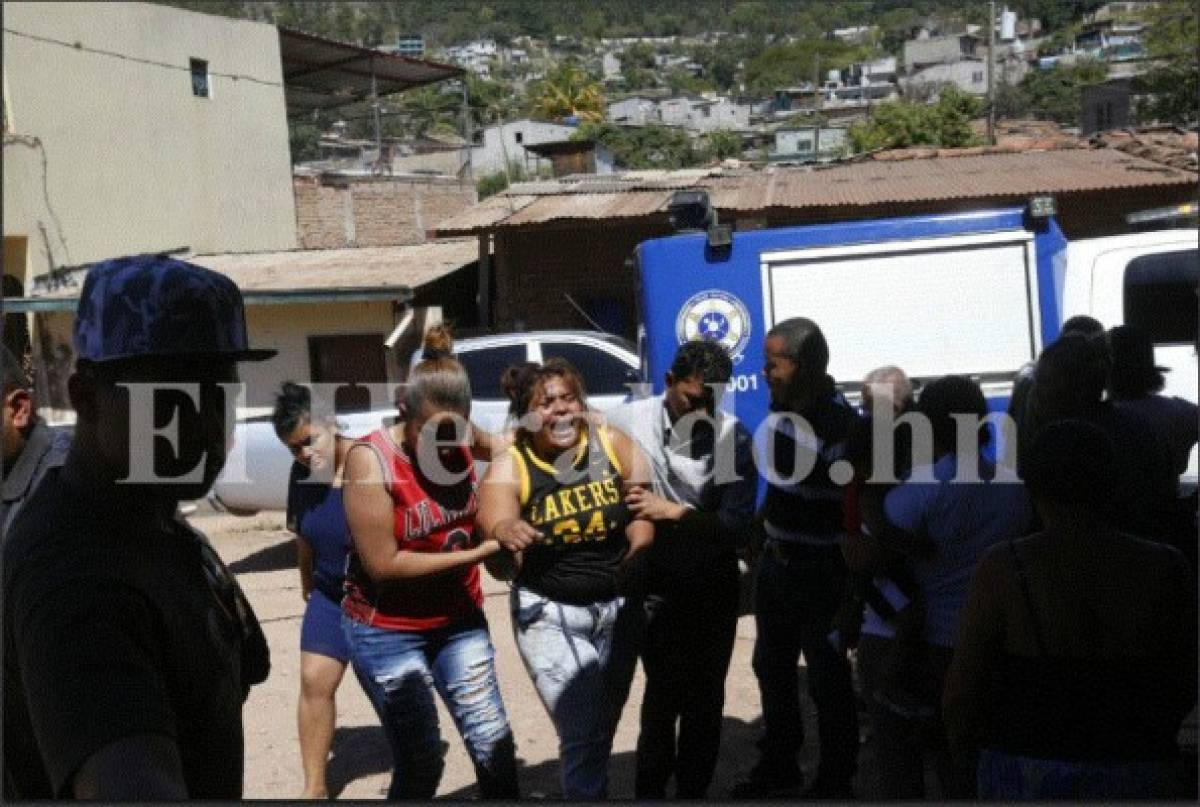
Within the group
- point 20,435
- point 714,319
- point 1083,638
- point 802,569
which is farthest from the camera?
point 714,319

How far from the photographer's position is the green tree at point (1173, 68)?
1067 cm

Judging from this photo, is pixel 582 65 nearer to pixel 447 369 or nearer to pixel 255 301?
pixel 255 301

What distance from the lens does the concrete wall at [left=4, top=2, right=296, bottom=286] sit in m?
14.0

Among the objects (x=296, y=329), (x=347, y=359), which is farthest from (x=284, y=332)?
(x=347, y=359)

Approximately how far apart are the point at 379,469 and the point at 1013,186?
8.24 m

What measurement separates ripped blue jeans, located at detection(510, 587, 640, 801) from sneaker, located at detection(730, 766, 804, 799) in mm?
929

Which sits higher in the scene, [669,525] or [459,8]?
[459,8]

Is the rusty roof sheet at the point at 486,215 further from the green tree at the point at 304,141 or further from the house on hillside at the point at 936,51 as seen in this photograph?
the green tree at the point at 304,141

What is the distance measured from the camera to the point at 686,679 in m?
4.22

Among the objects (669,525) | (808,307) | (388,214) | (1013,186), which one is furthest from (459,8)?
(388,214)

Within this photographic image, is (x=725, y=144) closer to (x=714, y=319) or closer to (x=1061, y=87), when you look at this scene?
(x=1061, y=87)

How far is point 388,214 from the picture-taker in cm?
2145

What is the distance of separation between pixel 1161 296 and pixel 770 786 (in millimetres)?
3304

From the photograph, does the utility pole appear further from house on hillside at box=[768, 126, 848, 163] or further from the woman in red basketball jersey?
the woman in red basketball jersey
